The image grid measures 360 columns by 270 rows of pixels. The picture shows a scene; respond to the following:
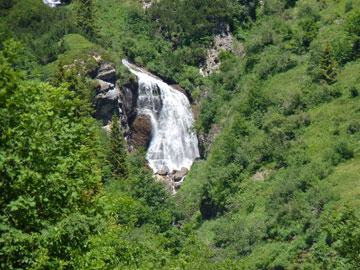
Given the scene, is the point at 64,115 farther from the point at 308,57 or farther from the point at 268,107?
the point at 308,57

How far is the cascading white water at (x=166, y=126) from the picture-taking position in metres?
63.7

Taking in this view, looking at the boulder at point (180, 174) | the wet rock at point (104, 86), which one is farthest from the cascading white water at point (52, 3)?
the boulder at point (180, 174)

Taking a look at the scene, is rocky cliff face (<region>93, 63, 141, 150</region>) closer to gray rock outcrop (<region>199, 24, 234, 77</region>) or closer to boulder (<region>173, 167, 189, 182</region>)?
boulder (<region>173, 167, 189, 182</region>)

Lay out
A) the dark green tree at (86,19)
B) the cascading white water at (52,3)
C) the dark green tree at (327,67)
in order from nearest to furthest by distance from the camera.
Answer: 1. the dark green tree at (327,67)
2. the dark green tree at (86,19)
3. the cascading white water at (52,3)

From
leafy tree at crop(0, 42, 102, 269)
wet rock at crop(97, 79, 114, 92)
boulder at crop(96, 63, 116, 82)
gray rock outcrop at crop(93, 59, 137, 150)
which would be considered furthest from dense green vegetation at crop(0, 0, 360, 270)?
wet rock at crop(97, 79, 114, 92)

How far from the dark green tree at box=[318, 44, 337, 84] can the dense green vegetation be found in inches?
5.6

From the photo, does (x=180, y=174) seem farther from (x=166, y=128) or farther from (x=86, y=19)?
(x=86, y=19)

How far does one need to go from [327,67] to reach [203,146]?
771 inches

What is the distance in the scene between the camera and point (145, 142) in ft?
208

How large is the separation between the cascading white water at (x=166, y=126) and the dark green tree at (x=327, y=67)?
766 inches

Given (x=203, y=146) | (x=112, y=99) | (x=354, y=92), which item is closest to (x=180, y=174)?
(x=203, y=146)

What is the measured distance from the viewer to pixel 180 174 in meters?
61.5

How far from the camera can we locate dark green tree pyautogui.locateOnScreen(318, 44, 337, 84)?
5262 cm

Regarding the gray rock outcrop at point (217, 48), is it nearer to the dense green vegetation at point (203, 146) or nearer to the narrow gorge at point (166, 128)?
the dense green vegetation at point (203, 146)
